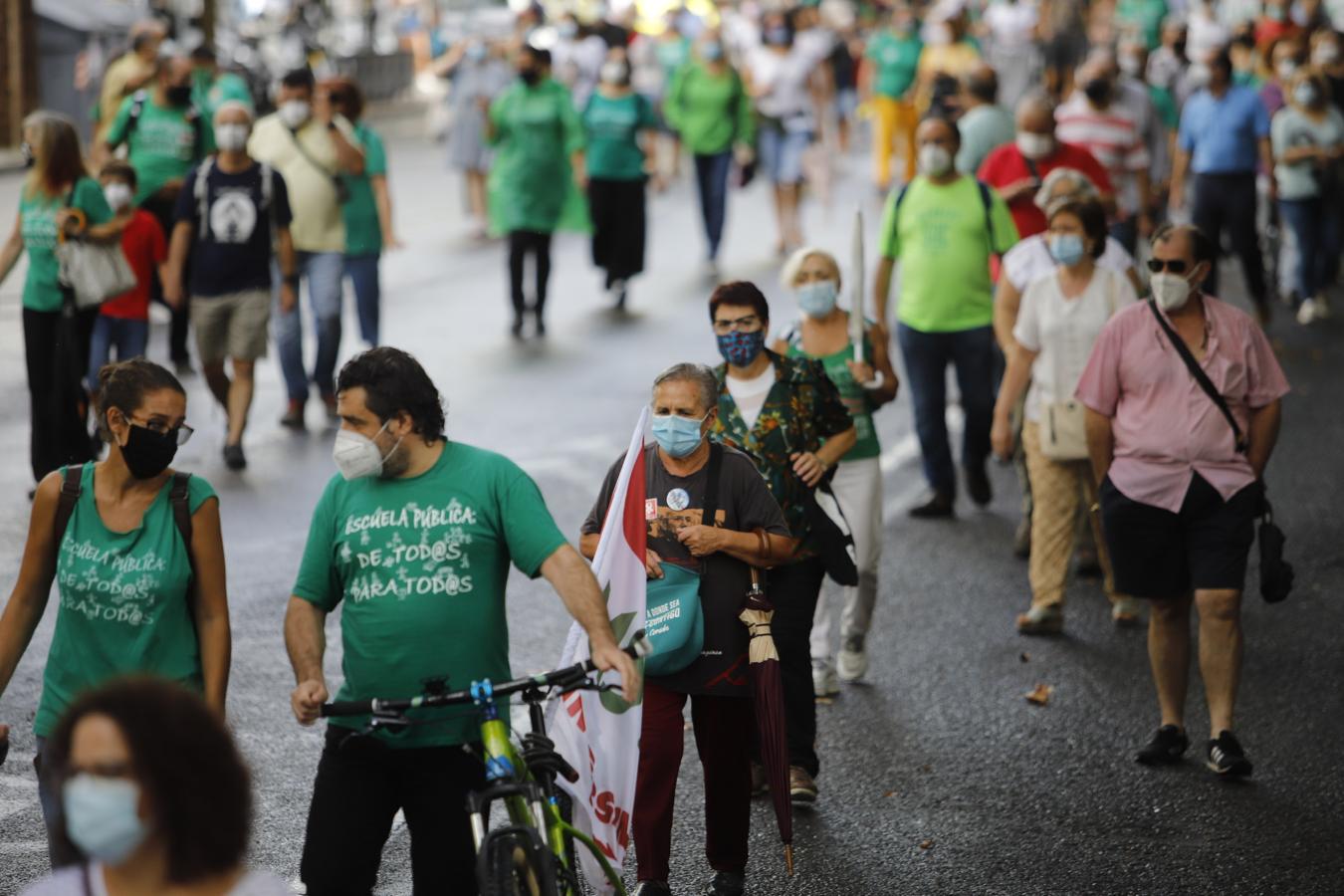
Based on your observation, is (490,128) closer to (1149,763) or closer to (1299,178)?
(1299,178)

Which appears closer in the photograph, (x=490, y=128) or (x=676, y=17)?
(x=490, y=128)

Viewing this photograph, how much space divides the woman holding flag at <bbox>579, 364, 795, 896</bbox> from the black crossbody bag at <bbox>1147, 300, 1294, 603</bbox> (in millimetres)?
1898

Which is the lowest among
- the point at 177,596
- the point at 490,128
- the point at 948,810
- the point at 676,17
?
the point at 948,810

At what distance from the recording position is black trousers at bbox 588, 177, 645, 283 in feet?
55.8

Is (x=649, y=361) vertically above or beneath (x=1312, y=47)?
beneath

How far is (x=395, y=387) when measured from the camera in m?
4.80

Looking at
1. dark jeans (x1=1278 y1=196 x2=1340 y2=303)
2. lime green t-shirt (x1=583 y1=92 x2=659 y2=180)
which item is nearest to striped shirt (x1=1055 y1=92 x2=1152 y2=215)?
dark jeans (x1=1278 y1=196 x2=1340 y2=303)

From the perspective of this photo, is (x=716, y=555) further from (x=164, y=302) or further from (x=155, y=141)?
(x=155, y=141)

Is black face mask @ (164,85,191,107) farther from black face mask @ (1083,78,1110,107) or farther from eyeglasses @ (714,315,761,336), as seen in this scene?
eyeglasses @ (714,315,761,336)

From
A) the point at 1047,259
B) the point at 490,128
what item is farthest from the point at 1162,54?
the point at 1047,259

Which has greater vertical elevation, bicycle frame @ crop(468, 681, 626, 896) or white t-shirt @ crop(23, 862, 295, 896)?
white t-shirt @ crop(23, 862, 295, 896)

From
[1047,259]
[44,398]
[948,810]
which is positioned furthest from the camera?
[44,398]

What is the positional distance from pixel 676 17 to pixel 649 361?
1505cm

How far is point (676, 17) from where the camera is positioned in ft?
93.9
